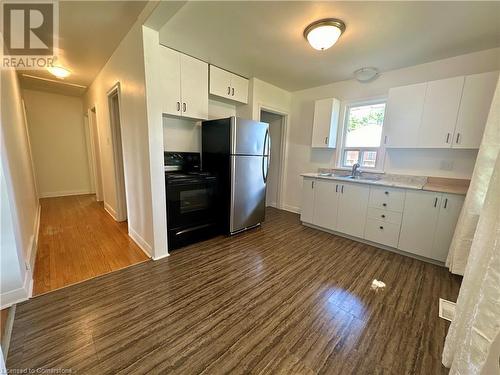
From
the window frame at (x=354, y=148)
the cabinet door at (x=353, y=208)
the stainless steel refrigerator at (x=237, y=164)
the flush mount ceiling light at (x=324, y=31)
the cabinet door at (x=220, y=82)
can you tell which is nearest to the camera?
the flush mount ceiling light at (x=324, y=31)

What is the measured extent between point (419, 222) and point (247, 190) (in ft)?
7.30

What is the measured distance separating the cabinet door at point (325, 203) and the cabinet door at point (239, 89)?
6.25ft

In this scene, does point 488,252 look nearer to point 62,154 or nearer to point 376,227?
point 376,227

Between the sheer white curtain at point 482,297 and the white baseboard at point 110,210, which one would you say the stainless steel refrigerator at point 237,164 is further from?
the sheer white curtain at point 482,297

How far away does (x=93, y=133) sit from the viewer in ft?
14.3

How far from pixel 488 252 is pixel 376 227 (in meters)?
1.95

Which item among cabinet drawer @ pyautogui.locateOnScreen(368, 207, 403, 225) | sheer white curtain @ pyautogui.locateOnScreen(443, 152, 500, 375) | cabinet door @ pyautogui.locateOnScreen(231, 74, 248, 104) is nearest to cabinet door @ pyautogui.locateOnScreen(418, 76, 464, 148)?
cabinet drawer @ pyautogui.locateOnScreen(368, 207, 403, 225)

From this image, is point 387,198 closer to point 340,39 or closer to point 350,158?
point 350,158

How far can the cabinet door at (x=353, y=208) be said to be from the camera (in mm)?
2842

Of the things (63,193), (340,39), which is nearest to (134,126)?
(340,39)

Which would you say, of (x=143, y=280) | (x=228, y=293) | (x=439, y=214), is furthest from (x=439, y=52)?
(x=143, y=280)

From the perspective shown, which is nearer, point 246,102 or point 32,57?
point 32,57

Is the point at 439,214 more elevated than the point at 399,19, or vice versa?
the point at 399,19

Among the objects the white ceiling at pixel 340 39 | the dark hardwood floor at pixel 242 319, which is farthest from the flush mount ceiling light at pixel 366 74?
the dark hardwood floor at pixel 242 319
